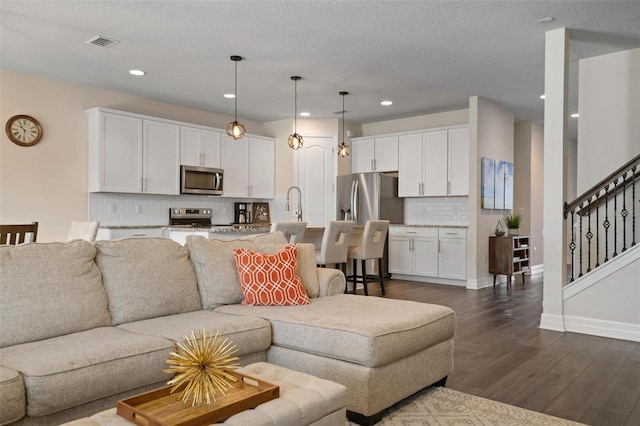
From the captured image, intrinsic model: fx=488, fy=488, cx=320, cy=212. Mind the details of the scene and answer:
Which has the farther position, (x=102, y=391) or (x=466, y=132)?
(x=466, y=132)

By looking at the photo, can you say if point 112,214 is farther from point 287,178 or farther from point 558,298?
point 558,298

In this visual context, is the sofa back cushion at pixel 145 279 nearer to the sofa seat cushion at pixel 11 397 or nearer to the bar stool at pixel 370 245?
the sofa seat cushion at pixel 11 397

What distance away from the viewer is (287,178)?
27.8 feet

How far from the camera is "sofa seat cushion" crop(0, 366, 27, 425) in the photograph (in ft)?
5.67

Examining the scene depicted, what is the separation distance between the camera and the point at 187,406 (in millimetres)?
1603

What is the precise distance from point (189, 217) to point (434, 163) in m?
3.88

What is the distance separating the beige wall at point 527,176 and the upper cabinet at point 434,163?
1970 millimetres

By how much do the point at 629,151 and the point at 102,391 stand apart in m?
5.35

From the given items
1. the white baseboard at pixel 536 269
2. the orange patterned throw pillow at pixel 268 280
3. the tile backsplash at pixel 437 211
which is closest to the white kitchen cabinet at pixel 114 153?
the orange patterned throw pillow at pixel 268 280

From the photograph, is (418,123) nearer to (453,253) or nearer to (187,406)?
(453,253)

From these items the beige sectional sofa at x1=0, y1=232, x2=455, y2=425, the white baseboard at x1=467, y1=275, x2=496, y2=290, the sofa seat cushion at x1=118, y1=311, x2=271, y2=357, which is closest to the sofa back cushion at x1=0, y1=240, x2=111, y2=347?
the beige sectional sofa at x1=0, y1=232, x2=455, y2=425

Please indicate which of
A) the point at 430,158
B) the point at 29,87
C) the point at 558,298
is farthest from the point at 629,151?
the point at 29,87

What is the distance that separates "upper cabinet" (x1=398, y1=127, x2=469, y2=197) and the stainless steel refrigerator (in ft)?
0.77

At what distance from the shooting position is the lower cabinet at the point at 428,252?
23.6 ft
